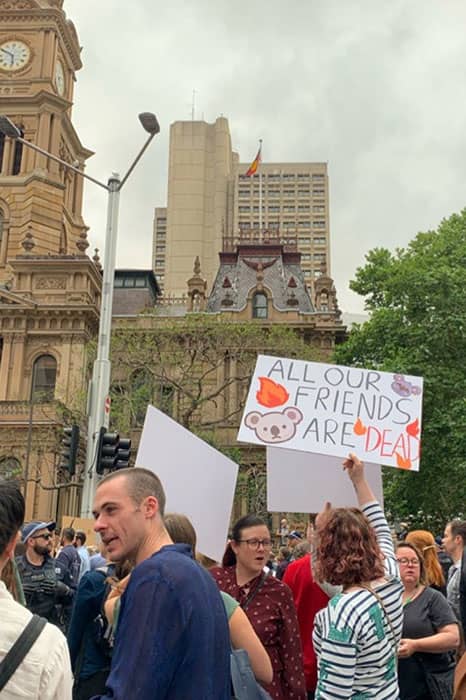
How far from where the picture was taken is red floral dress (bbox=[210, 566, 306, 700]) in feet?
15.3

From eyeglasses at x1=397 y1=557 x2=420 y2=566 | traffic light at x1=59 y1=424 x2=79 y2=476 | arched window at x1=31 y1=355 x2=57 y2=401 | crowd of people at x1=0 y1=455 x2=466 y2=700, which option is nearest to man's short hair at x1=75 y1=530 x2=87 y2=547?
traffic light at x1=59 y1=424 x2=79 y2=476

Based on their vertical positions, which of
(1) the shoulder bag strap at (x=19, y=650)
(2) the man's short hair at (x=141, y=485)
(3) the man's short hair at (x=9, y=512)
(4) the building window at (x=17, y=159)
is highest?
(4) the building window at (x=17, y=159)

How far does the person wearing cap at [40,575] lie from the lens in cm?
802

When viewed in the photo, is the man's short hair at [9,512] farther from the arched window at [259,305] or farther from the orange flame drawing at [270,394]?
the arched window at [259,305]

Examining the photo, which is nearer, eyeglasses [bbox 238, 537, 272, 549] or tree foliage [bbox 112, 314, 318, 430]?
eyeglasses [bbox 238, 537, 272, 549]

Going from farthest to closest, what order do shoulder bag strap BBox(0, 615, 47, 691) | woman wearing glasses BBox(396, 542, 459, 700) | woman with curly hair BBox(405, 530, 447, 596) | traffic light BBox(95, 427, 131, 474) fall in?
traffic light BBox(95, 427, 131, 474) → woman with curly hair BBox(405, 530, 447, 596) → woman wearing glasses BBox(396, 542, 459, 700) → shoulder bag strap BBox(0, 615, 47, 691)

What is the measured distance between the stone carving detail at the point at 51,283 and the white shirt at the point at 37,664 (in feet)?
131

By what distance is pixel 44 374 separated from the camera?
40.1m

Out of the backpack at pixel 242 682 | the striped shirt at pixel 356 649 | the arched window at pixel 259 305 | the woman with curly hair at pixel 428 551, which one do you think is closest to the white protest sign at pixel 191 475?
the woman with curly hair at pixel 428 551

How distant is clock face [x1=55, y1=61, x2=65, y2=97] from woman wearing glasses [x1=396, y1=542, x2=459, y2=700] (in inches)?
1903

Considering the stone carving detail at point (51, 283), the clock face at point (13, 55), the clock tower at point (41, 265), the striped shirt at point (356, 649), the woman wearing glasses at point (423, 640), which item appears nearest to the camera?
the striped shirt at point (356, 649)

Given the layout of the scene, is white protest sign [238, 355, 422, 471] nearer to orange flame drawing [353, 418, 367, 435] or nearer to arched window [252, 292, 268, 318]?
orange flame drawing [353, 418, 367, 435]

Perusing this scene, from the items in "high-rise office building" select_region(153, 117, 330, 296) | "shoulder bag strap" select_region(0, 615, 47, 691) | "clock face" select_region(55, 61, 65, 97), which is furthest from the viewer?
"high-rise office building" select_region(153, 117, 330, 296)

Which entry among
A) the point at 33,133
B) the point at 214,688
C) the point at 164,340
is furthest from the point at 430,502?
the point at 33,133
